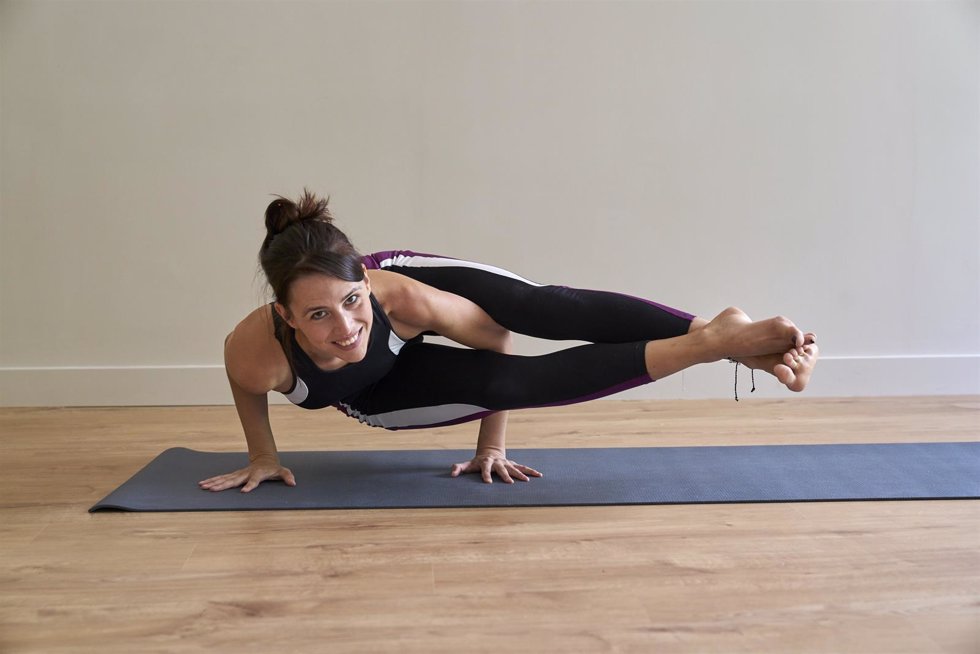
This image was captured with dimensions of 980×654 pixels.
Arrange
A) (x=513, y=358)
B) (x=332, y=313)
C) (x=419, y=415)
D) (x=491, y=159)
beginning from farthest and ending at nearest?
(x=491, y=159) → (x=419, y=415) → (x=513, y=358) → (x=332, y=313)

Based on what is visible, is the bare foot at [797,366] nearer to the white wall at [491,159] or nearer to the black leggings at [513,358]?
the black leggings at [513,358]

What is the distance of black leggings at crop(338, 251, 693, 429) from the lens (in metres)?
2.12

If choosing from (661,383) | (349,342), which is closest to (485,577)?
(349,342)

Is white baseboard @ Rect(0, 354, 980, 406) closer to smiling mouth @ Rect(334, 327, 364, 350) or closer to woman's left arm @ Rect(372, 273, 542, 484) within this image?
woman's left arm @ Rect(372, 273, 542, 484)

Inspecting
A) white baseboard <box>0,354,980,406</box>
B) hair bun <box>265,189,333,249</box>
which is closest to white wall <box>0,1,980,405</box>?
white baseboard <box>0,354,980,406</box>

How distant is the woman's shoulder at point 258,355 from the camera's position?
214cm

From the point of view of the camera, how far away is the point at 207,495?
224 cm

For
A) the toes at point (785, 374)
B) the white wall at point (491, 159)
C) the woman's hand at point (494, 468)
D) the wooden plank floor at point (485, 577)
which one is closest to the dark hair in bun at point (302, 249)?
the wooden plank floor at point (485, 577)

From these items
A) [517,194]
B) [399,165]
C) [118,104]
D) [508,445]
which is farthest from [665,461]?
[118,104]

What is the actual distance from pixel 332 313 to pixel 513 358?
0.51m

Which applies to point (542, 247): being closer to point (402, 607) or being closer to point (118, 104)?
point (118, 104)

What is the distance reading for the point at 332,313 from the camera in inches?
76.3

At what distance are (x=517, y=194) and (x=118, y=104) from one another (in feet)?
5.06

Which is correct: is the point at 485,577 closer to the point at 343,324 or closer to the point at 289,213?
the point at 343,324
